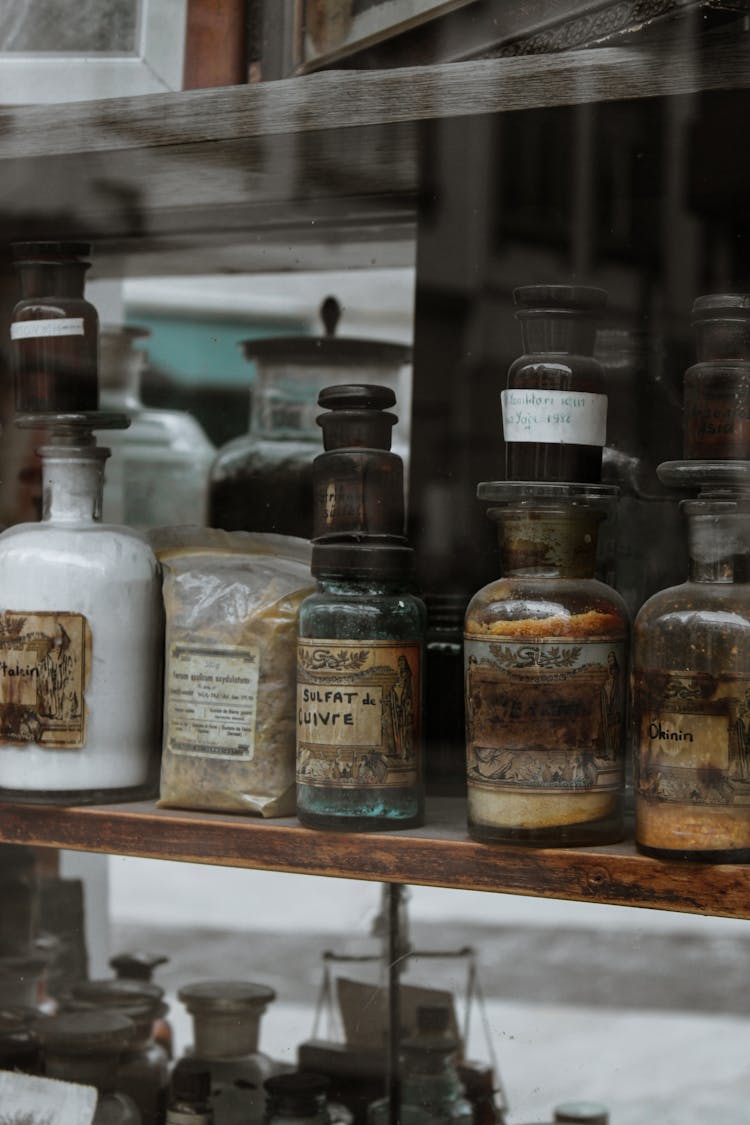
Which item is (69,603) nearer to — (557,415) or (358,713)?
(358,713)

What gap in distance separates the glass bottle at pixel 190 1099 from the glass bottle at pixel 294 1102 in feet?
0.20

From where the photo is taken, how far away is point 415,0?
99cm

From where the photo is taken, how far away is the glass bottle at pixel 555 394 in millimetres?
886

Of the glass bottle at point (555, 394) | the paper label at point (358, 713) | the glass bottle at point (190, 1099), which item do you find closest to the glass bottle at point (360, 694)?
the paper label at point (358, 713)

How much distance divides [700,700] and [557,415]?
0.20 metres

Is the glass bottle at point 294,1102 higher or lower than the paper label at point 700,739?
lower

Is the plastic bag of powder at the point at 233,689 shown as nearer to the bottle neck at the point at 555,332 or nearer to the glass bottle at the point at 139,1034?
the bottle neck at the point at 555,332

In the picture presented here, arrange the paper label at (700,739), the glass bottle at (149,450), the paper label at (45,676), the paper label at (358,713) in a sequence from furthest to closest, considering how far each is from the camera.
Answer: the glass bottle at (149,450), the paper label at (45,676), the paper label at (358,713), the paper label at (700,739)

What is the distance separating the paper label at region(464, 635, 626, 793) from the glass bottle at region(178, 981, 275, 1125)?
0.53 metres

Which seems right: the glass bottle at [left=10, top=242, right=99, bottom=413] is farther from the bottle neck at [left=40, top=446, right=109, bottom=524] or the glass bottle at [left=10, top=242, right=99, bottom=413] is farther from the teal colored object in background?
the teal colored object in background

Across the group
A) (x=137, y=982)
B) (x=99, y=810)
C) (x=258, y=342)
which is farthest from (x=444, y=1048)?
(x=258, y=342)

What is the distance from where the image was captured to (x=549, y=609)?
0.88 meters

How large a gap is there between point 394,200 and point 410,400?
7.1 inches

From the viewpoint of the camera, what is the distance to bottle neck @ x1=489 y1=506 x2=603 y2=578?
902 mm
